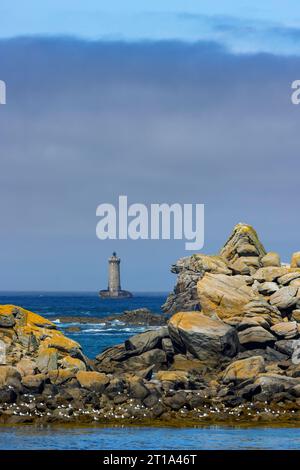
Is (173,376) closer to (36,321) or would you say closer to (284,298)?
(36,321)

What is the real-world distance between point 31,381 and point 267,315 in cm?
2222

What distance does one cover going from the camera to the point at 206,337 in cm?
6788

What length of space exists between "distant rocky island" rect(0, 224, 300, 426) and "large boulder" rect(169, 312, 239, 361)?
63 mm

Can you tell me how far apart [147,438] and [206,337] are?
2203 cm

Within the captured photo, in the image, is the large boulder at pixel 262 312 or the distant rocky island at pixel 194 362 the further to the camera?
the large boulder at pixel 262 312

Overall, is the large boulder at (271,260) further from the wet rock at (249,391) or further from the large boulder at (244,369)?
the wet rock at (249,391)

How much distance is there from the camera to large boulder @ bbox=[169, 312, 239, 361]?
67562mm

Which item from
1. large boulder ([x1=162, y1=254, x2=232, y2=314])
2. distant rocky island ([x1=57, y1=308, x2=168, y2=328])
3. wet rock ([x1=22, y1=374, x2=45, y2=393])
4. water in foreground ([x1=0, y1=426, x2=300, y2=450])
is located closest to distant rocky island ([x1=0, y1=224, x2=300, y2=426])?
wet rock ([x1=22, y1=374, x2=45, y2=393])

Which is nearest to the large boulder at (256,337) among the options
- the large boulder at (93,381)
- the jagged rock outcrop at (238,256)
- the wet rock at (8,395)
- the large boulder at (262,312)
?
the large boulder at (262,312)

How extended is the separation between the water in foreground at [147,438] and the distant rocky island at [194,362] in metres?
2.22

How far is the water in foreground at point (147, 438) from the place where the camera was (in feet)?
144

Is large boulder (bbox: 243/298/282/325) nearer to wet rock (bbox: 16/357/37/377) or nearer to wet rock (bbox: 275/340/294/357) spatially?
wet rock (bbox: 275/340/294/357)
